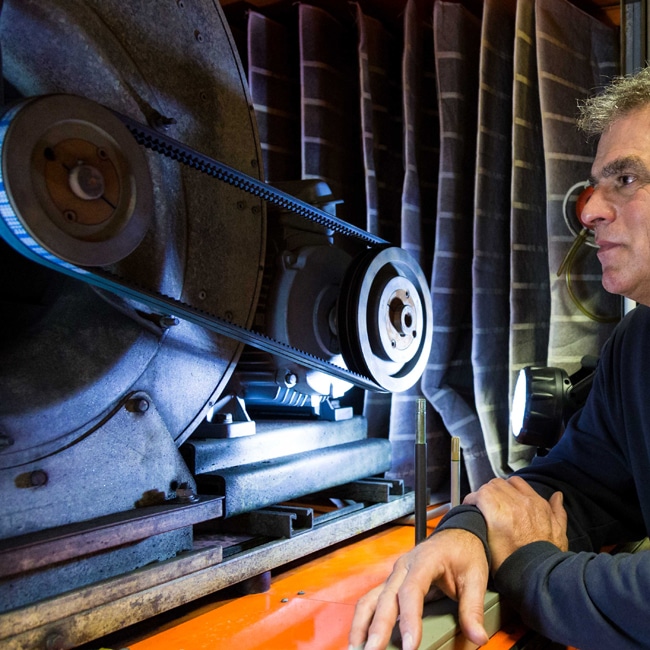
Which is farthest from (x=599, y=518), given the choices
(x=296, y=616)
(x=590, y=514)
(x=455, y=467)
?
(x=296, y=616)

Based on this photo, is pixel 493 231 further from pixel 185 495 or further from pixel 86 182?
pixel 86 182

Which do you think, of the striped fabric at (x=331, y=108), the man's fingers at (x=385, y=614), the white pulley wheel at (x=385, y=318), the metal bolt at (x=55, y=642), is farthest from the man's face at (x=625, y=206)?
the metal bolt at (x=55, y=642)

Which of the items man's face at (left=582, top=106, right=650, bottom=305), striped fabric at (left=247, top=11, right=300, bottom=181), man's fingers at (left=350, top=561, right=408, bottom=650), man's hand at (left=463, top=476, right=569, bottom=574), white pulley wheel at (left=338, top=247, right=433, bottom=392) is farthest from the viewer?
striped fabric at (left=247, top=11, right=300, bottom=181)

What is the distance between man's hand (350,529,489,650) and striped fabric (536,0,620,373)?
3.00ft

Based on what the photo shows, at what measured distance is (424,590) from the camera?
2.79 feet

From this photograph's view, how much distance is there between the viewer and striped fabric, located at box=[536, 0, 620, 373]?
5.83ft

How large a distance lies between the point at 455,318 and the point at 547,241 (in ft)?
0.99

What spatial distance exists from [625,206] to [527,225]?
0.68 meters

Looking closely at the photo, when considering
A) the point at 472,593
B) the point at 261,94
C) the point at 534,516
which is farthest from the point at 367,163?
the point at 472,593

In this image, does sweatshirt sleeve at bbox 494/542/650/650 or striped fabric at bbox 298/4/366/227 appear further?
striped fabric at bbox 298/4/366/227

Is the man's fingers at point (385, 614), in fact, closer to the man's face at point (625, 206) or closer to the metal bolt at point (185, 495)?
the metal bolt at point (185, 495)

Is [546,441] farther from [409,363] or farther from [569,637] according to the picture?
[569,637]

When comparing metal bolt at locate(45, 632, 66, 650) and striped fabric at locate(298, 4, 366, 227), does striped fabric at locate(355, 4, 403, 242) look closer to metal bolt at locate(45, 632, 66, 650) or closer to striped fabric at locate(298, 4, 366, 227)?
striped fabric at locate(298, 4, 366, 227)

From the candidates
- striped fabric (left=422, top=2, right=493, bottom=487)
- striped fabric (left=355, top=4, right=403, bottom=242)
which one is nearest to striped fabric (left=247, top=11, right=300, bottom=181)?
striped fabric (left=355, top=4, right=403, bottom=242)
